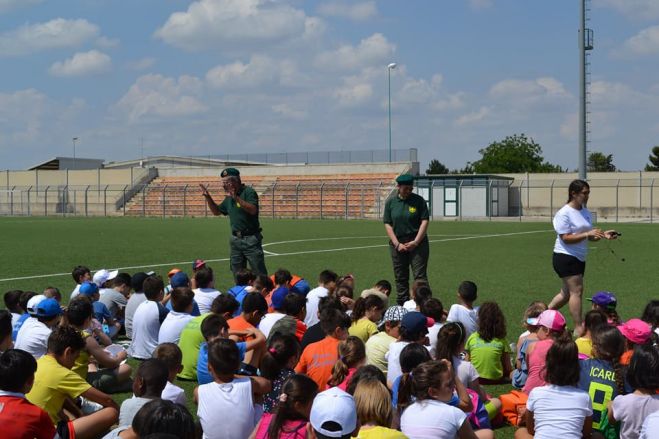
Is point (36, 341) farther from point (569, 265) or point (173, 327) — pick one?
point (569, 265)

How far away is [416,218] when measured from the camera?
438 inches

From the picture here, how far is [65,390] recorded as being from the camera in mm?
5367

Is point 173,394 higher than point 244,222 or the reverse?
the reverse

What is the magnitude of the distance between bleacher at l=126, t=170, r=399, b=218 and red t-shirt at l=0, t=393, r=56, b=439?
159 feet

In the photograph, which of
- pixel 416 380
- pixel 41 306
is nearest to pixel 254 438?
pixel 416 380

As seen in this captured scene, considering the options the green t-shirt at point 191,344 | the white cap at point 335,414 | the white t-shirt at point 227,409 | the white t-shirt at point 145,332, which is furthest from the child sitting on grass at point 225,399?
the white t-shirt at point 145,332

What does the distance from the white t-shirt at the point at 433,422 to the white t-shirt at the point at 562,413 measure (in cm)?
69

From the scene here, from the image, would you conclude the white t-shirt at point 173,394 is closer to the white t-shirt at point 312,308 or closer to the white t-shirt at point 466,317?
the white t-shirt at point 466,317

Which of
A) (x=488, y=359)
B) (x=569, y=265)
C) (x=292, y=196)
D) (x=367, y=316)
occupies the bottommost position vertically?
(x=488, y=359)

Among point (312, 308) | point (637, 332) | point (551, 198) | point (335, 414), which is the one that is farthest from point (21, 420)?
point (551, 198)

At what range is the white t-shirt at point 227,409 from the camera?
506 cm

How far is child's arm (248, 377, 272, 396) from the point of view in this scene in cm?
531

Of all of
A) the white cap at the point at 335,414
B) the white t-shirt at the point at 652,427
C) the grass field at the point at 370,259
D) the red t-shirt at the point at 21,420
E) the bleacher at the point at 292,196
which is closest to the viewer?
the white cap at the point at 335,414

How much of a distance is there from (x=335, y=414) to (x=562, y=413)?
6.20ft
